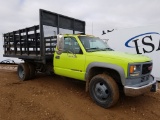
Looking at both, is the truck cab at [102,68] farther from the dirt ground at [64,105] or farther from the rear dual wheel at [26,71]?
the rear dual wheel at [26,71]

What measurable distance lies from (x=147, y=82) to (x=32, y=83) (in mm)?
4578

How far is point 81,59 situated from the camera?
5676mm

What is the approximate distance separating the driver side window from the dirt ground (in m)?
1.47

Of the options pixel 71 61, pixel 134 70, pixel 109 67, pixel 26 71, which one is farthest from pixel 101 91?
pixel 26 71

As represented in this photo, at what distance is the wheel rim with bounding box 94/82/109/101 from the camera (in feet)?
16.5

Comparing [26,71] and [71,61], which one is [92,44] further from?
[26,71]

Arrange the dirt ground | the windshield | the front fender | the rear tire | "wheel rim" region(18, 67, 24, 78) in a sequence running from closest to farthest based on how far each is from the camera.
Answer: the dirt ground, the front fender, the windshield, the rear tire, "wheel rim" region(18, 67, 24, 78)

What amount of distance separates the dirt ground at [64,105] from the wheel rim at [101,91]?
297mm

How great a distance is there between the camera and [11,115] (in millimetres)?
4527

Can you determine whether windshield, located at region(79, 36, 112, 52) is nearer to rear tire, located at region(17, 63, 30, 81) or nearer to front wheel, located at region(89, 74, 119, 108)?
front wheel, located at region(89, 74, 119, 108)

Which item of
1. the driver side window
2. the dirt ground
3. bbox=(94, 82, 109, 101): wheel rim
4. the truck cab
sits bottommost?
the dirt ground

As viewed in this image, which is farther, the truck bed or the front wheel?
the truck bed

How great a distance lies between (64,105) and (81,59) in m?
1.50

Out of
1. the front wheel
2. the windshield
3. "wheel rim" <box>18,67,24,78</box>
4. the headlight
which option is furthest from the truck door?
"wheel rim" <box>18,67,24,78</box>
